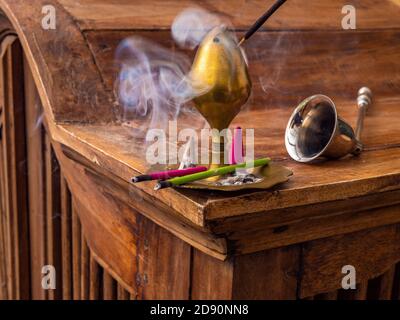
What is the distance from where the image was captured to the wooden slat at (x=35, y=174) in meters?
1.67

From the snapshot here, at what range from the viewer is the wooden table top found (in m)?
0.96

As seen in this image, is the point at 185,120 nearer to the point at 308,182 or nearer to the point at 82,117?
the point at 82,117

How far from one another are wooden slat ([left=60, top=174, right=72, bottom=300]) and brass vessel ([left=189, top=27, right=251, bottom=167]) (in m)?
0.71

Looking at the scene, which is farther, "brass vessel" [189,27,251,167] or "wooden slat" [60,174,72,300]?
"wooden slat" [60,174,72,300]

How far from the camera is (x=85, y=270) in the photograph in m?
1.52

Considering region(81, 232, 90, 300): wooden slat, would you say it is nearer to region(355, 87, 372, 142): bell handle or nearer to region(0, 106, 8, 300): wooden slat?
region(0, 106, 8, 300): wooden slat

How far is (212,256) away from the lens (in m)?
0.99

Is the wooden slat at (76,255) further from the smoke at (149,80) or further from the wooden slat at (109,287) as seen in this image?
the smoke at (149,80)

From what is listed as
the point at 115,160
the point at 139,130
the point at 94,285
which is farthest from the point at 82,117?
the point at 94,285

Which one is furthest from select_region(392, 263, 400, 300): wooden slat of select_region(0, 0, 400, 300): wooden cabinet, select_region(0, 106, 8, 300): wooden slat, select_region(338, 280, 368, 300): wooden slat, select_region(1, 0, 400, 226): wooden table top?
select_region(0, 106, 8, 300): wooden slat

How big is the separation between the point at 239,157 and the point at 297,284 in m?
0.25

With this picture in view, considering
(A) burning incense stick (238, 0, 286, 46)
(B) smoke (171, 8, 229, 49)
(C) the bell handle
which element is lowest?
(C) the bell handle

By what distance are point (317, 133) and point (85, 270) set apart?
70 cm
